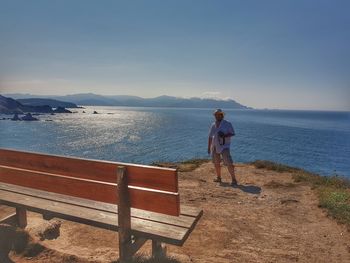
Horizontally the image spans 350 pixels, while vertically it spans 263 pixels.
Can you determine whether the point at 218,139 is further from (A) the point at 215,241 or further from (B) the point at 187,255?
(B) the point at 187,255

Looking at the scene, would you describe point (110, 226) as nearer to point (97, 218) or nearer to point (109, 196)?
point (97, 218)

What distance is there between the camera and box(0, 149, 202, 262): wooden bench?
138 inches

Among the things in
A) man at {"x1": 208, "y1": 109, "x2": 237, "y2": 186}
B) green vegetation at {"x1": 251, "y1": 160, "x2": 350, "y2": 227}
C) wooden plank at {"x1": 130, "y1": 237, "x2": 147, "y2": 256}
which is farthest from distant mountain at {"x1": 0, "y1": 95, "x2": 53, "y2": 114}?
wooden plank at {"x1": 130, "y1": 237, "x2": 147, "y2": 256}

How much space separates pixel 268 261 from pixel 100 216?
310 centimetres

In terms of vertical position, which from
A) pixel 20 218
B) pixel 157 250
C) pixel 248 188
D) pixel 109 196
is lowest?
pixel 248 188

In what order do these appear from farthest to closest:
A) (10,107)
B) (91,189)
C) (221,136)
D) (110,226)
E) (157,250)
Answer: (10,107) < (221,136) < (157,250) < (91,189) < (110,226)

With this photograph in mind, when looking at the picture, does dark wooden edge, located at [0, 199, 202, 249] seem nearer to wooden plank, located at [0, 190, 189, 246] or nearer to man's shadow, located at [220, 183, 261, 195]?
wooden plank, located at [0, 190, 189, 246]

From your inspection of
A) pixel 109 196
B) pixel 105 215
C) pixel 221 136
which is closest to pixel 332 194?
pixel 221 136

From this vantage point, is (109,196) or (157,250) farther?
(157,250)

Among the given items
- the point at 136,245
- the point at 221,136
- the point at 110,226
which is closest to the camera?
the point at 110,226

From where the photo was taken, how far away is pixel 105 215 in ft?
13.3

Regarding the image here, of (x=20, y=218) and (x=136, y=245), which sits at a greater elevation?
(x=136, y=245)

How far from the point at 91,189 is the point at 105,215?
1.44 feet

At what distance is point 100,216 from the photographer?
3.99m
